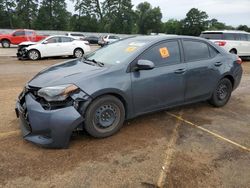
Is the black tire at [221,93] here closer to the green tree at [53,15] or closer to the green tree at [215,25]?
the green tree at [53,15]

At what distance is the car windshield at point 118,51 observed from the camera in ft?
15.0

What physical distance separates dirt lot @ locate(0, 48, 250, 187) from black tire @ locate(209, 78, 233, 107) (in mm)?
707

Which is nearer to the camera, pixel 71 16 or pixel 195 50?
pixel 195 50

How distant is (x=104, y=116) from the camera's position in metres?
4.18

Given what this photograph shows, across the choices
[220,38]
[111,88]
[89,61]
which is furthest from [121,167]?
[220,38]

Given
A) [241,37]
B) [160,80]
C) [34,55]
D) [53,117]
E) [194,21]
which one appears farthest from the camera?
[194,21]

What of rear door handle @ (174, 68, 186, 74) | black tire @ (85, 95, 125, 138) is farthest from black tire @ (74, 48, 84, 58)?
black tire @ (85, 95, 125, 138)

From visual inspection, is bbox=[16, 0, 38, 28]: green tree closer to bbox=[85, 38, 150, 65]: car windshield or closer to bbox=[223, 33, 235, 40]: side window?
bbox=[223, 33, 235, 40]: side window

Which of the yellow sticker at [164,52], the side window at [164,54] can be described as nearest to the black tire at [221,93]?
the side window at [164,54]

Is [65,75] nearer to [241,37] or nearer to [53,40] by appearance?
[53,40]

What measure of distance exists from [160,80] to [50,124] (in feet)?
6.45

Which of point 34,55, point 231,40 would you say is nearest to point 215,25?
point 231,40

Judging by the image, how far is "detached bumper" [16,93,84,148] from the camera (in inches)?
143

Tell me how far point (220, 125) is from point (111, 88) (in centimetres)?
219
